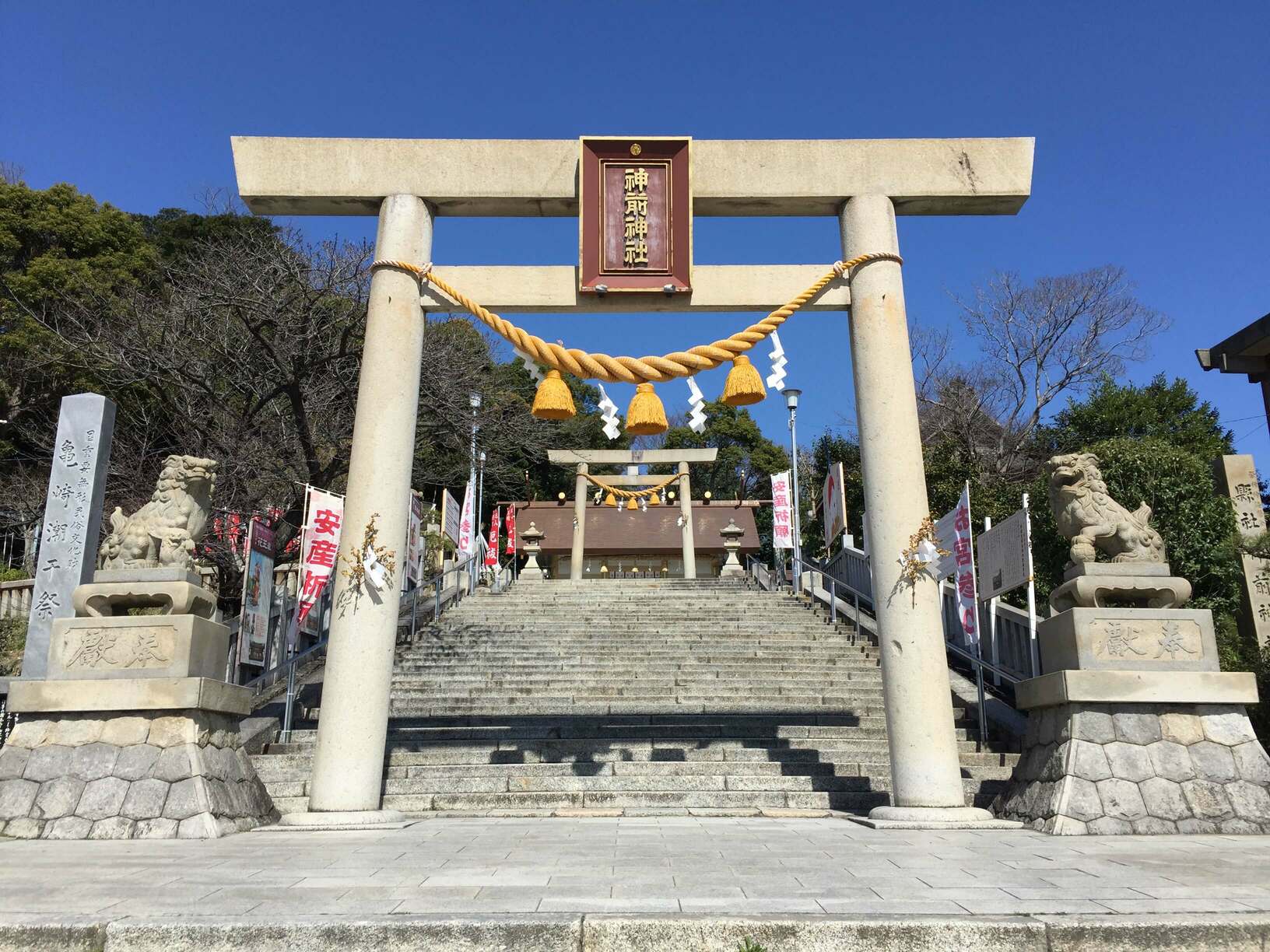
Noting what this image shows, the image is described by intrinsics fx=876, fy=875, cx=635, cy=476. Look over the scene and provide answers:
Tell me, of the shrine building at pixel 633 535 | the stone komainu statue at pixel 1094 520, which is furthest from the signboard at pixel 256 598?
the shrine building at pixel 633 535

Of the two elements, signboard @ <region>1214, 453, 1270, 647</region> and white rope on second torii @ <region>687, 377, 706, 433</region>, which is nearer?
white rope on second torii @ <region>687, 377, 706, 433</region>

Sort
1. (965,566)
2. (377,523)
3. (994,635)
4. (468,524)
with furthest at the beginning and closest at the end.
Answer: (468,524) → (994,635) → (965,566) → (377,523)

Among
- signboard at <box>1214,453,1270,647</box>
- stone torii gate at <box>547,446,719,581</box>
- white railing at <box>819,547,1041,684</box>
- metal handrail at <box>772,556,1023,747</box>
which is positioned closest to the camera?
metal handrail at <box>772,556,1023,747</box>

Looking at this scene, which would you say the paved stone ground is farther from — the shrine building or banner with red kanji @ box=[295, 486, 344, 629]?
the shrine building

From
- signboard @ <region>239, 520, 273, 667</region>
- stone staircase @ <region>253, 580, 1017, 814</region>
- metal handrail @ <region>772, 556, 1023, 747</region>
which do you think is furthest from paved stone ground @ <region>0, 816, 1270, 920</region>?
signboard @ <region>239, 520, 273, 667</region>

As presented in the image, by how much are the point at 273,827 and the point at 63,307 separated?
15.6 meters

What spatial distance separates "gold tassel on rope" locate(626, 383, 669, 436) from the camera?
7797 millimetres

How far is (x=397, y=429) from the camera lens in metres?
7.17

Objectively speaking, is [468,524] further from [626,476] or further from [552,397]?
[552,397]

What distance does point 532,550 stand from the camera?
2600 centimetres

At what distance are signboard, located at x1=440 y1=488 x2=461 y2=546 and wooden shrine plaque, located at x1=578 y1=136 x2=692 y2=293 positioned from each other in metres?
7.94

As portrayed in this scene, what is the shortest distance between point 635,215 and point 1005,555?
596cm

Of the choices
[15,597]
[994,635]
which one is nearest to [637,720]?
[994,635]

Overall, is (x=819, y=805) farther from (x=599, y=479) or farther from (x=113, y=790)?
(x=599, y=479)
